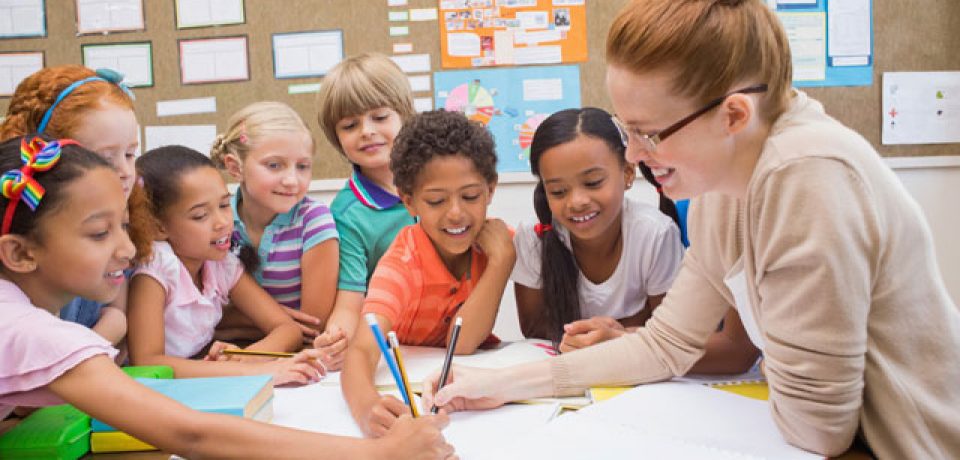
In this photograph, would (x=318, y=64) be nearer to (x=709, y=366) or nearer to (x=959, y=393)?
(x=709, y=366)

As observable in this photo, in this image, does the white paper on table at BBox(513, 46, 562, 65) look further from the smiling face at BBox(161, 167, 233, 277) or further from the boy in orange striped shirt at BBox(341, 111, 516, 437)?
the smiling face at BBox(161, 167, 233, 277)

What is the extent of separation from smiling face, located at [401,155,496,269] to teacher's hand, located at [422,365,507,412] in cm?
42

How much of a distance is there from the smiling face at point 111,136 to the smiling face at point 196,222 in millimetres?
170

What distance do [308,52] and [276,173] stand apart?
1.20m

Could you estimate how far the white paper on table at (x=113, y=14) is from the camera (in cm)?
274

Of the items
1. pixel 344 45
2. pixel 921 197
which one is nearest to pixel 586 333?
pixel 344 45

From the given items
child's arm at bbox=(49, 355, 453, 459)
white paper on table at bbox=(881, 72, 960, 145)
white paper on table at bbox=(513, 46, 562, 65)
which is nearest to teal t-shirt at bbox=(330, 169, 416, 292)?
child's arm at bbox=(49, 355, 453, 459)

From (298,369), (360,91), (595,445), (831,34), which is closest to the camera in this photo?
(595,445)

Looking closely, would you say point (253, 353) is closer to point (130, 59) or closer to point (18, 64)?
point (130, 59)

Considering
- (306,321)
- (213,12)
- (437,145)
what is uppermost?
(213,12)

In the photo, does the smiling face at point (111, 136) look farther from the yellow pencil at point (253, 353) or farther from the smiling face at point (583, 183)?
the smiling face at point (583, 183)

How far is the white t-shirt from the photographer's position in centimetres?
140

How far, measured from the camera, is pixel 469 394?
945 mm

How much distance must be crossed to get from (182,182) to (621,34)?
3.28 ft
